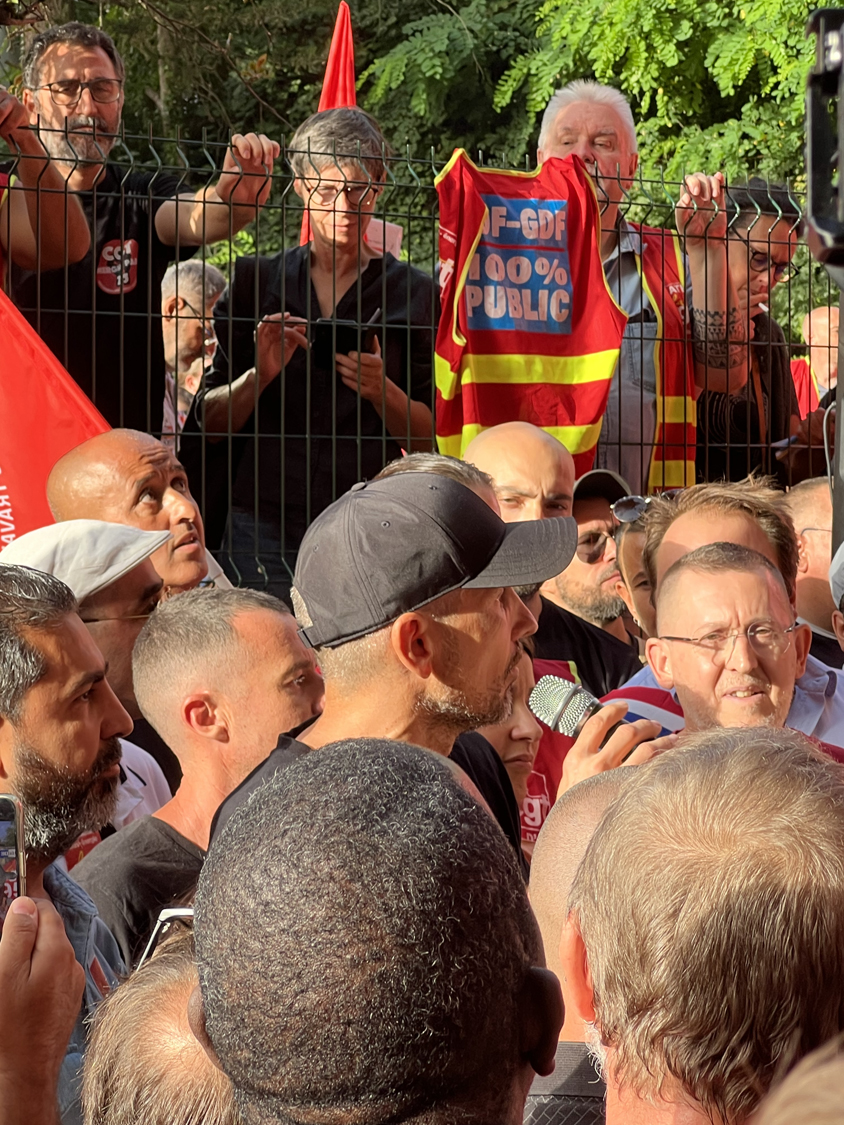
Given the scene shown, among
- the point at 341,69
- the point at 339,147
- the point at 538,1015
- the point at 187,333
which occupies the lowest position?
the point at 538,1015

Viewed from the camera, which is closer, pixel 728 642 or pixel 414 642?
pixel 414 642

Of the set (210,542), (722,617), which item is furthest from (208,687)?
(210,542)

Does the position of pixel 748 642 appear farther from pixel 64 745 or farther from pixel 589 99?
pixel 589 99

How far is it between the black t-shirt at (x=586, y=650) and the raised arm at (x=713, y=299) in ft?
8.01

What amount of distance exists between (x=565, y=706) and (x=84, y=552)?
1487mm

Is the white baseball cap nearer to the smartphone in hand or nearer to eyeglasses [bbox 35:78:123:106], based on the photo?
the smartphone in hand

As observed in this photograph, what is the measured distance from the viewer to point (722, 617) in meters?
3.58

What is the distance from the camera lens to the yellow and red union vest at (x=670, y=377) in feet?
21.6

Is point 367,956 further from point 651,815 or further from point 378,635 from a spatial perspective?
point 378,635

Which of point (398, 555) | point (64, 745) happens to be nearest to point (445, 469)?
point (398, 555)

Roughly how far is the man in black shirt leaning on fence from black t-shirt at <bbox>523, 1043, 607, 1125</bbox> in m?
4.28

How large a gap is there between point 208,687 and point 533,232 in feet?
11.6

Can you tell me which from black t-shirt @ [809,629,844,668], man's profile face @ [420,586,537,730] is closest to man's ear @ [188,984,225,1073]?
man's profile face @ [420,586,537,730]

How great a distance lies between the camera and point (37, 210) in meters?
5.55
